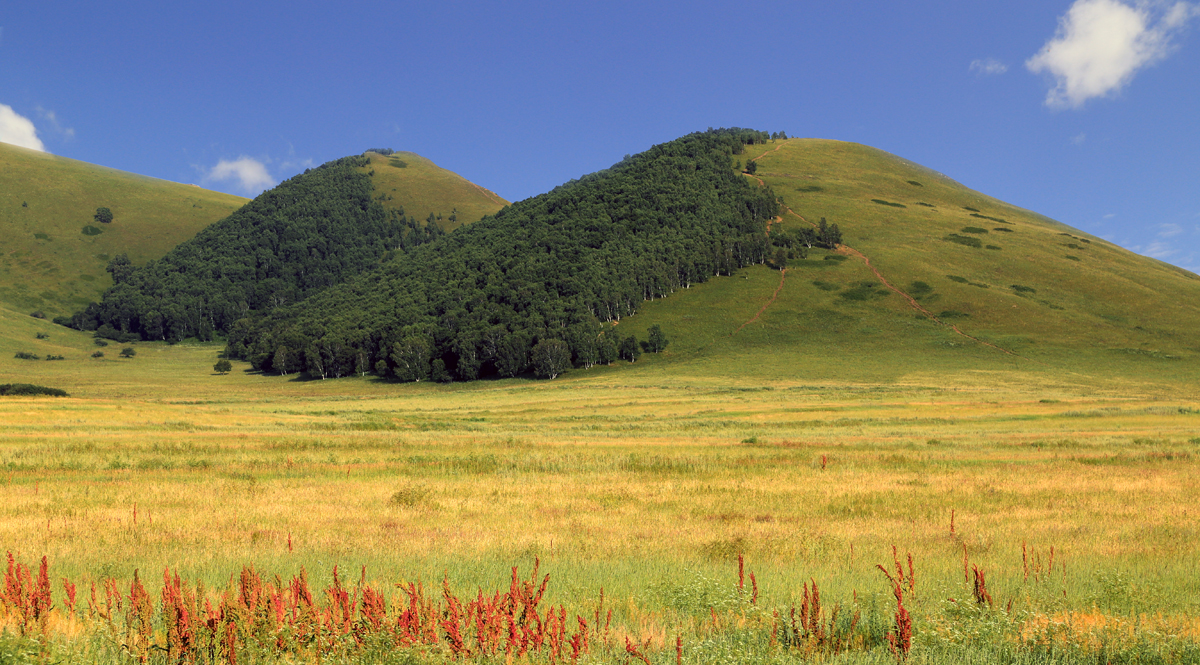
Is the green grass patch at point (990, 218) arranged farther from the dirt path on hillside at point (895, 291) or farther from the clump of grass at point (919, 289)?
the clump of grass at point (919, 289)

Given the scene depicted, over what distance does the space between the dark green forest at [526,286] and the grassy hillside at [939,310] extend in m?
9.19

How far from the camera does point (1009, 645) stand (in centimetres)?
816

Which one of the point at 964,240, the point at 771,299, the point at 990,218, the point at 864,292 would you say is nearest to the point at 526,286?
the point at 771,299

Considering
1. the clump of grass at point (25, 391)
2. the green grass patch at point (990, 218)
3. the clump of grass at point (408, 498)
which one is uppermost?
the green grass patch at point (990, 218)

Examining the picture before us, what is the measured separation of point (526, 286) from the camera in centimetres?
14150

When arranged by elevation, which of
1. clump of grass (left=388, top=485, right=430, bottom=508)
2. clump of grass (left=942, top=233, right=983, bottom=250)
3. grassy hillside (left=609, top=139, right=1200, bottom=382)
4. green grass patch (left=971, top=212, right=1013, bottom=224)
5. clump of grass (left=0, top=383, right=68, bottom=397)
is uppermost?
green grass patch (left=971, top=212, right=1013, bottom=224)

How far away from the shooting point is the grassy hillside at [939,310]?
353 ft

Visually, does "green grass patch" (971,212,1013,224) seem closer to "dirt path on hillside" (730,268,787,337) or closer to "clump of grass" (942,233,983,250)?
"clump of grass" (942,233,983,250)

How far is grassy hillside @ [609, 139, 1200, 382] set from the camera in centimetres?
10762

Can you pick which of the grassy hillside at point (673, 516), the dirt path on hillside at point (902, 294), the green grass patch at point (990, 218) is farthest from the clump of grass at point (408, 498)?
the green grass patch at point (990, 218)

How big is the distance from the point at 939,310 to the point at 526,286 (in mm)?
83240

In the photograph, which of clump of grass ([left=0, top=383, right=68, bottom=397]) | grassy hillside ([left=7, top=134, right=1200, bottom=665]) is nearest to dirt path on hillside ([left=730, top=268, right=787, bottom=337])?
grassy hillside ([left=7, top=134, right=1200, bottom=665])

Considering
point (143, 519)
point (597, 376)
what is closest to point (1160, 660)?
point (143, 519)

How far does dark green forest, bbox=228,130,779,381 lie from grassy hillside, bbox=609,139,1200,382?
919cm
